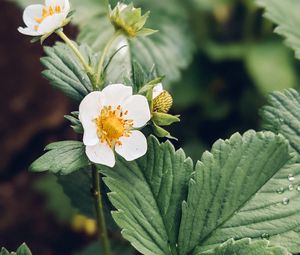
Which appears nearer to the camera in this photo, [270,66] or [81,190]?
[81,190]

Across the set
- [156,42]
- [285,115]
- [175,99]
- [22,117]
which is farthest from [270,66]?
[285,115]

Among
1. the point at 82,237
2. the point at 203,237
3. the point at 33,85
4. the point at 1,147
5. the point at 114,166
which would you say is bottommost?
the point at 82,237

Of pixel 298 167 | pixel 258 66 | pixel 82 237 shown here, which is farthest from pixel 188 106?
pixel 298 167

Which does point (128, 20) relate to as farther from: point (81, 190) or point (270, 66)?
point (270, 66)

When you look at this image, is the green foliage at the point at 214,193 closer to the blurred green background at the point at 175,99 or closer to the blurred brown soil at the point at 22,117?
the blurred green background at the point at 175,99

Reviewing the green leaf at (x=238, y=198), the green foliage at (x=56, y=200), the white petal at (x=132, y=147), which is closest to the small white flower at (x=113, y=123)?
the white petal at (x=132, y=147)

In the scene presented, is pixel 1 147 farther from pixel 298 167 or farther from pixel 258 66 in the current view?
pixel 298 167

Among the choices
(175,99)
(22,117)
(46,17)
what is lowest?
(22,117)
